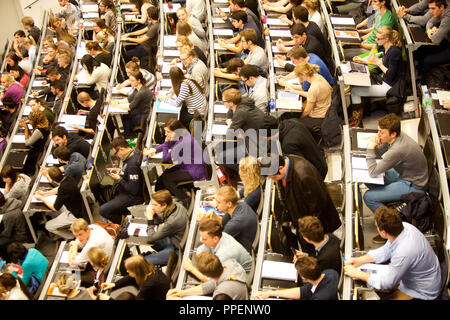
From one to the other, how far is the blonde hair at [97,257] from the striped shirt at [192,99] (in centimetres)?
265

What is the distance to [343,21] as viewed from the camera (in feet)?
28.8

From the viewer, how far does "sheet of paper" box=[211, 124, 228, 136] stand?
22.9 ft

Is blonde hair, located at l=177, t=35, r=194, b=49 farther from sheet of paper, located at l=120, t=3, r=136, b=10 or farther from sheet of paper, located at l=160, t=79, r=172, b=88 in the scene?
sheet of paper, located at l=120, t=3, r=136, b=10

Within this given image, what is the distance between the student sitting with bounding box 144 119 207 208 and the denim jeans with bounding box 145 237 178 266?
2.94 ft

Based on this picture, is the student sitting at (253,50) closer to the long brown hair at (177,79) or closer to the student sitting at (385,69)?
the long brown hair at (177,79)

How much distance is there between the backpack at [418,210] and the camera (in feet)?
17.4

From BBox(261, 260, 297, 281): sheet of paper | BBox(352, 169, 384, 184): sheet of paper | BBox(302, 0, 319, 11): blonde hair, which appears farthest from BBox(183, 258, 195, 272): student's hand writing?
BBox(302, 0, 319, 11): blonde hair

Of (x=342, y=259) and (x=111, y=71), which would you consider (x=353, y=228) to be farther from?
(x=111, y=71)

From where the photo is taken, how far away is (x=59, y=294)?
5496 millimetres

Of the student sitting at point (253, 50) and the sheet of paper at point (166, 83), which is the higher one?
the student sitting at point (253, 50)

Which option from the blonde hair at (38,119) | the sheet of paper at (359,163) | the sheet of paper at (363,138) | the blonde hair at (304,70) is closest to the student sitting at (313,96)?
the blonde hair at (304,70)
